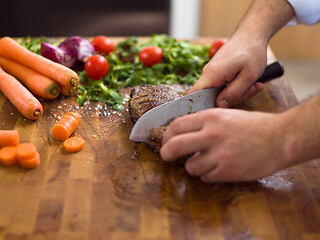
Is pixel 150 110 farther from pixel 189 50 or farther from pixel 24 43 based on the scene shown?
pixel 24 43

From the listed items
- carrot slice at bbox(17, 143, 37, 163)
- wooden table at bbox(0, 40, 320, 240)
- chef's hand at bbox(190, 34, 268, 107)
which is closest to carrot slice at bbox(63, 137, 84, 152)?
wooden table at bbox(0, 40, 320, 240)

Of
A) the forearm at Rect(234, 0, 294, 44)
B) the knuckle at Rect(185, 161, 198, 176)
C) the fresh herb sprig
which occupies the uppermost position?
the forearm at Rect(234, 0, 294, 44)

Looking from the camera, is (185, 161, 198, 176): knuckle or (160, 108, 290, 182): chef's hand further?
(185, 161, 198, 176): knuckle

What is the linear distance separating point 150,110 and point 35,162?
56 cm

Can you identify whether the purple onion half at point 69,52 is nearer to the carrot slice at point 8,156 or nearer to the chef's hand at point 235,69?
the carrot slice at point 8,156

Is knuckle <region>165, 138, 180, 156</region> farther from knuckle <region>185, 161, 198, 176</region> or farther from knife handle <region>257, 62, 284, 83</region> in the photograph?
knife handle <region>257, 62, 284, 83</region>

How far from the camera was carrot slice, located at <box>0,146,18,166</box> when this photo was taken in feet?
5.64

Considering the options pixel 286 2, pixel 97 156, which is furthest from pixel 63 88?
pixel 286 2

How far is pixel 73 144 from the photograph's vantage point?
1.83 meters

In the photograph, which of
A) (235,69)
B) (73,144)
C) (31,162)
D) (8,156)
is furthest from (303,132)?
(8,156)

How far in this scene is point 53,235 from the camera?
4.68ft

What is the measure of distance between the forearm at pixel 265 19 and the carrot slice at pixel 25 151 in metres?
1.20

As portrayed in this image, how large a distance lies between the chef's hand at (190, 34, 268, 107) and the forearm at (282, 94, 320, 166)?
1.60 ft

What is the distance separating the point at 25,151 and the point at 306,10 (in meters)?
1.70
